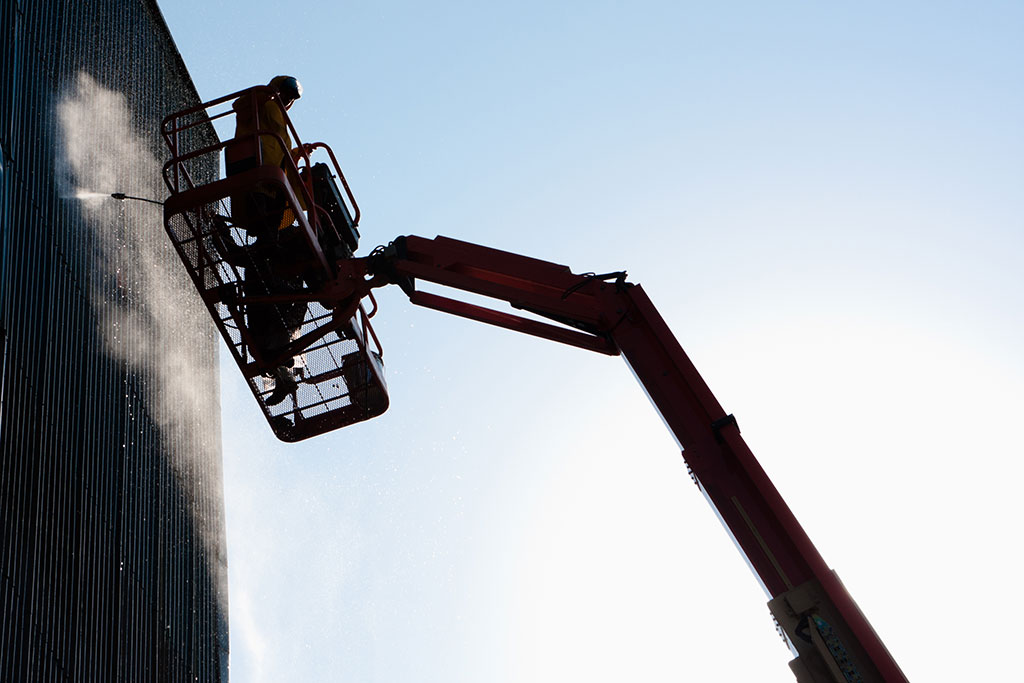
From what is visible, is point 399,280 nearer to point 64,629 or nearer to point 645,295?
point 645,295

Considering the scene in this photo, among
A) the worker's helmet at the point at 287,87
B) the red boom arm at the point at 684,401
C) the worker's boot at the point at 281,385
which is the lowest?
the red boom arm at the point at 684,401

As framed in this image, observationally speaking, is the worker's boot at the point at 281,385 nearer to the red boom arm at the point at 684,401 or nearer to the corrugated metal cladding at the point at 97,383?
the red boom arm at the point at 684,401

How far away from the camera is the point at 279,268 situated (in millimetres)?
10375

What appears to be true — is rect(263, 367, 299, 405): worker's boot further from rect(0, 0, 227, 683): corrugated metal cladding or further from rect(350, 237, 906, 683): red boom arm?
rect(0, 0, 227, 683): corrugated metal cladding

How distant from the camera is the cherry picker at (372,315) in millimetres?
8172

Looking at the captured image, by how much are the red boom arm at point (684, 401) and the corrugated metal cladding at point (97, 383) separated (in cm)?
434

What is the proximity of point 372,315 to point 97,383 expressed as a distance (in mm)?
4796

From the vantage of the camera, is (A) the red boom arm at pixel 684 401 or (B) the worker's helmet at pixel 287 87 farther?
(B) the worker's helmet at pixel 287 87

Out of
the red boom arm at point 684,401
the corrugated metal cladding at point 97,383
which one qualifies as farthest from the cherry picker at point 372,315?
the corrugated metal cladding at point 97,383

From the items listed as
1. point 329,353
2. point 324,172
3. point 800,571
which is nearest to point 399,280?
point 329,353

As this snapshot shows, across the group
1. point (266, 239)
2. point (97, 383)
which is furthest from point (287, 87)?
point (97, 383)

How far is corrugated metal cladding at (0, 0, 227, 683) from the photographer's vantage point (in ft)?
38.1

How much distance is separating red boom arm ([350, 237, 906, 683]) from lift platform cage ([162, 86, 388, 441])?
1.73 ft

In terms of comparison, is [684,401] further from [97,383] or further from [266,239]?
[97,383]
